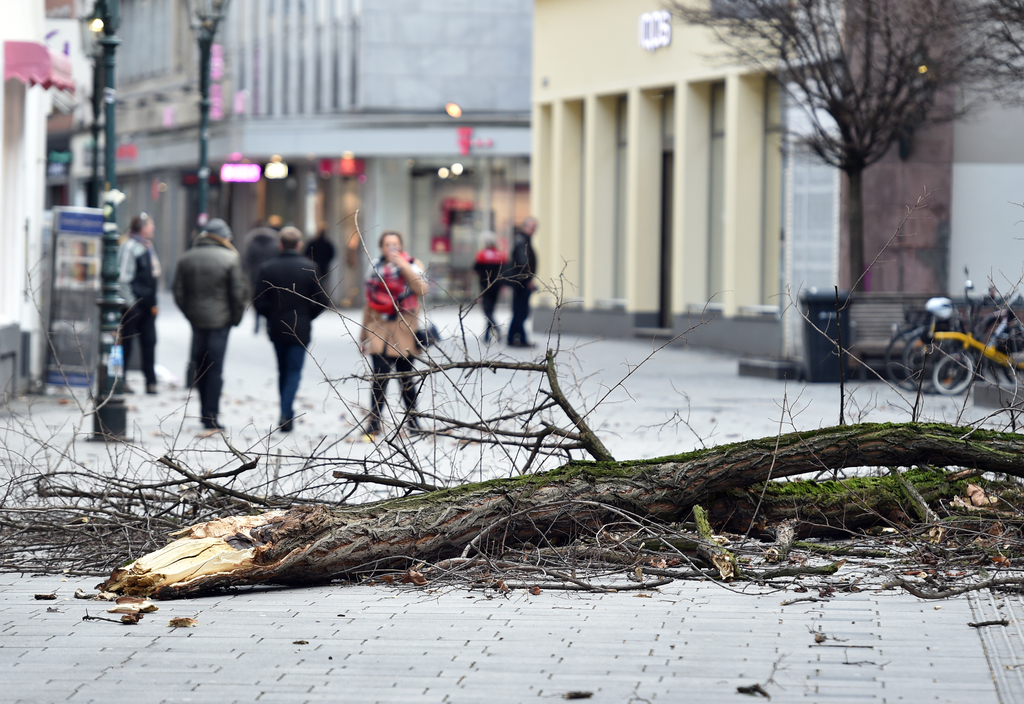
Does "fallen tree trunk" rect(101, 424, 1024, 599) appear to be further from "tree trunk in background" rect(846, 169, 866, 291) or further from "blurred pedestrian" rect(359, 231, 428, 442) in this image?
"tree trunk in background" rect(846, 169, 866, 291)

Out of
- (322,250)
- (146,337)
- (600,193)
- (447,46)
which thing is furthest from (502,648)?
(447,46)

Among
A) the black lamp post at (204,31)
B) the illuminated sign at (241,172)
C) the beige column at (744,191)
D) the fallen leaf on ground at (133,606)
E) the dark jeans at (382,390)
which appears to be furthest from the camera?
the illuminated sign at (241,172)

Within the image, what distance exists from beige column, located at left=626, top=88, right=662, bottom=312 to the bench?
8.26 meters

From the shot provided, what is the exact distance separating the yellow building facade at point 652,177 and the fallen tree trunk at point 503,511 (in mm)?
13144

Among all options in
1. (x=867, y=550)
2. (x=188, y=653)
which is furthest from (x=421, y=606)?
(x=867, y=550)

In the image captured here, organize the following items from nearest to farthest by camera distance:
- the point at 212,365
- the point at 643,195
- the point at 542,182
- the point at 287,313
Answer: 1. the point at 212,365
2. the point at 287,313
3. the point at 643,195
4. the point at 542,182

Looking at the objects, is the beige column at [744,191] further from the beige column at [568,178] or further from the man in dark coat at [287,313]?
the man in dark coat at [287,313]

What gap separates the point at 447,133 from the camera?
37.6 meters

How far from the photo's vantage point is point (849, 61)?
16531mm

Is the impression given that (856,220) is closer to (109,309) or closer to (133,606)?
(109,309)

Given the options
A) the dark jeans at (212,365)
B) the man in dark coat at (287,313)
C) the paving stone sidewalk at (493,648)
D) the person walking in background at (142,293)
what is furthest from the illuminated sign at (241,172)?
the paving stone sidewalk at (493,648)

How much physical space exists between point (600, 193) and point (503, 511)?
65.6 feet

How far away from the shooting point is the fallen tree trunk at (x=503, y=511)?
6.14m

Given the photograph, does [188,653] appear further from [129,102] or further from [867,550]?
[129,102]
